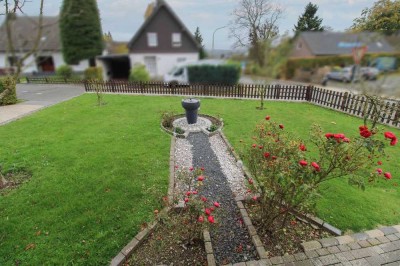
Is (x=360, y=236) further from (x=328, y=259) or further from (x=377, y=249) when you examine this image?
(x=328, y=259)

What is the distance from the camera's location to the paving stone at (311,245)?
3215 millimetres

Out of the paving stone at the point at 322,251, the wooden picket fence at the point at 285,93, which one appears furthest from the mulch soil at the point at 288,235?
the wooden picket fence at the point at 285,93

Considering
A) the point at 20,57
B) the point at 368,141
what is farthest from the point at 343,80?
the point at 20,57

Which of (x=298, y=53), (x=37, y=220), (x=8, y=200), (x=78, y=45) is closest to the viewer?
(x=298, y=53)

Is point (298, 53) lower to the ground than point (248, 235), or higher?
higher

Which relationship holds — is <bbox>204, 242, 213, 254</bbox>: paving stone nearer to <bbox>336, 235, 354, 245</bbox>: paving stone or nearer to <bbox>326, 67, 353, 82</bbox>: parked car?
<bbox>336, 235, 354, 245</bbox>: paving stone

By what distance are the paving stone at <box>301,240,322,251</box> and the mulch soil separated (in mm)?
68

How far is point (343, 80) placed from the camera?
1.60 metres

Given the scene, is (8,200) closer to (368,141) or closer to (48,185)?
(48,185)

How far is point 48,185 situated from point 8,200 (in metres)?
0.67

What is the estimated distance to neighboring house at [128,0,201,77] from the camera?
2.32 meters

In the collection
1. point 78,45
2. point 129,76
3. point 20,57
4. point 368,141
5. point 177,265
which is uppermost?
point 78,45

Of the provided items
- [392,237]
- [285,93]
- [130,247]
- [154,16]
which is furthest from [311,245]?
[285,93]

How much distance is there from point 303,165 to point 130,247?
8.79 feet
